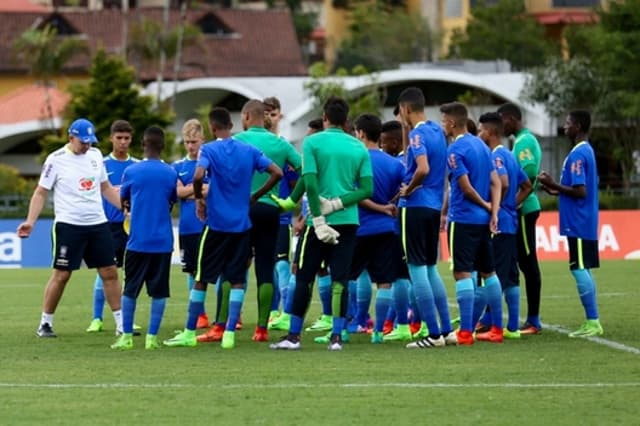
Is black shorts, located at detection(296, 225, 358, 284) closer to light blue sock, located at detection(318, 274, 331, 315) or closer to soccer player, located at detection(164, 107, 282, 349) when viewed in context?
soccer player, located at detection(164, 107, 282, 349)

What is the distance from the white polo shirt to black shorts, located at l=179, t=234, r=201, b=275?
1.52 metres

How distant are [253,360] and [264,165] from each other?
1927 millimetres

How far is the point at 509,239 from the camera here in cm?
1639

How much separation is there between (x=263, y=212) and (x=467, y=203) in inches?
75.9

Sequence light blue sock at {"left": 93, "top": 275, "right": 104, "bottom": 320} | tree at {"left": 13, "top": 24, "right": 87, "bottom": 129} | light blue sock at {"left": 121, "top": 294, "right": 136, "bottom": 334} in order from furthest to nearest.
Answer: tree at {"left": 13, "top": 24, "right": 87, "bottom": 129}
light blue sock at {"left": 93, "top": 275, "right": 104, "bottom": 320}
light blue sock at {"left": 121, "top": 294, "right": 136, "bottom": 334}

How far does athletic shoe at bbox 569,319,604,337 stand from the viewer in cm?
1655

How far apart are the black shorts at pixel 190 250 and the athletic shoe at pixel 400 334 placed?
102 inches

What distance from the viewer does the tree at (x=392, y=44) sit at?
3821 inches

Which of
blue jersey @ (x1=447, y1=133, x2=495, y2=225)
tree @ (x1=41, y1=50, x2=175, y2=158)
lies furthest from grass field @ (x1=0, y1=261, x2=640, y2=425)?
tree @ (x1=41, y1=50, x2=175, y2=158)

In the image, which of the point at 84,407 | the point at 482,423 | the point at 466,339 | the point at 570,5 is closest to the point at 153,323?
the point at 466,339

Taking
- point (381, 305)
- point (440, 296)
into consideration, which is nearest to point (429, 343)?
point (440, 296)

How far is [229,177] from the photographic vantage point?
15438 millimetres

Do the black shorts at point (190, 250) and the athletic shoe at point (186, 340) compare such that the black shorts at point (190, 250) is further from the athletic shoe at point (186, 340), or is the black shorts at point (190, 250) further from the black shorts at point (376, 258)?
the black shorts at point (376, 258)

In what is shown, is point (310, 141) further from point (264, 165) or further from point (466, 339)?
point (466, 339)
